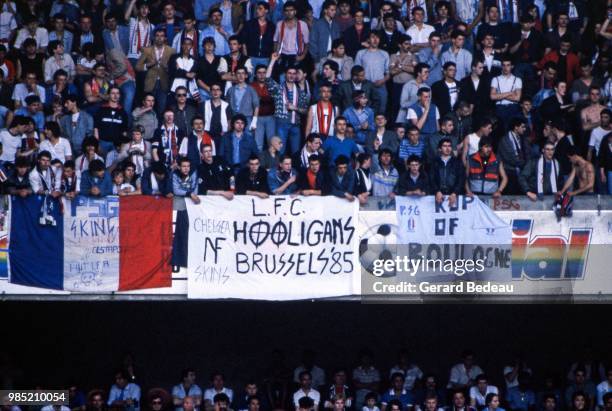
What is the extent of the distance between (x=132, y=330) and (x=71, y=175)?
14.3 ft

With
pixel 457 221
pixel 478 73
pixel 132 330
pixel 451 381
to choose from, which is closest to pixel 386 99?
pixel 478 73

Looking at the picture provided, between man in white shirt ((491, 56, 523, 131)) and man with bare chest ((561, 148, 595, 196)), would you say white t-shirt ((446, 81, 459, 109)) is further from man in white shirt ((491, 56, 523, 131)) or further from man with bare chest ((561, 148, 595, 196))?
man with bare chest ((561, 148, 595, 196))

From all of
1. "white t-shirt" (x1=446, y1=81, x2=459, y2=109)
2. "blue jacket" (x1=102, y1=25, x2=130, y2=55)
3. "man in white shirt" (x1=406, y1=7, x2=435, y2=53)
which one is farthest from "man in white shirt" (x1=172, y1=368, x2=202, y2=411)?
"man in white shirt" (x1=406, y1=7, x2=435, y2=53)

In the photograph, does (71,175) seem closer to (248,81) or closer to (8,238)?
(8,238)

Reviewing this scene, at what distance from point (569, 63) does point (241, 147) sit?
560 centimetres

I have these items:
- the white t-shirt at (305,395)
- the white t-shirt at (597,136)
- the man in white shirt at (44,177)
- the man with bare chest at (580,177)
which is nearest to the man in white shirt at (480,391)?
the white t-shirt at (305,395)

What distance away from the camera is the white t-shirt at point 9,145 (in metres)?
18.8

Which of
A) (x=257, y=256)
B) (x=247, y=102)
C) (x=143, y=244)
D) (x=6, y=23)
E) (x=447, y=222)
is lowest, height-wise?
(x=257, y=256)

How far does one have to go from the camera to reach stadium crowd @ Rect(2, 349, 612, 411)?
62.7ft

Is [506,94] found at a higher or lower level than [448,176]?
higher

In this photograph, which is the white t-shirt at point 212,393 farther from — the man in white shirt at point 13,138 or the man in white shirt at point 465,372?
the man in white shirt at point 13,138

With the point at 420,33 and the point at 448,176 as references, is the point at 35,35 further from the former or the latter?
the point at 448,176

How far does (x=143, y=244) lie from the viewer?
17938 mm

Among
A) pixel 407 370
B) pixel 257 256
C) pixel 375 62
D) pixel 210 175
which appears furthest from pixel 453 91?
pixel 407 370
